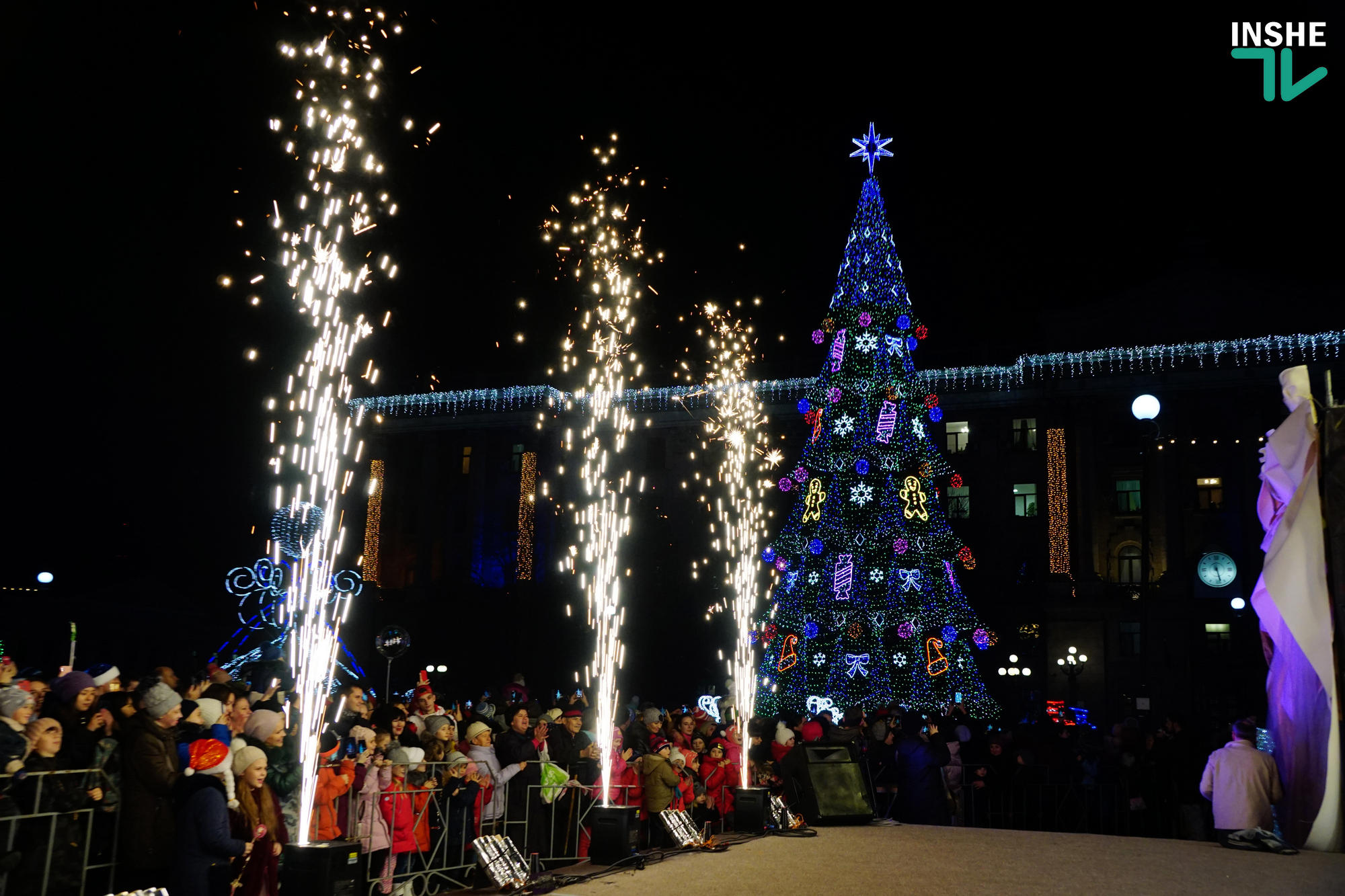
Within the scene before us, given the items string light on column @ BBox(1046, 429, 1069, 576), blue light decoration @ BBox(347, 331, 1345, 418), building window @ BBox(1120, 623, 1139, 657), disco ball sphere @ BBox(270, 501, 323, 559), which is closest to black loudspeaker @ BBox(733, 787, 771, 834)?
disco ball sphere @ BBox(270, 501, 323, 559)

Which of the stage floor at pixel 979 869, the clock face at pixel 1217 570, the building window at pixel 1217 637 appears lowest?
the stage floor at pixel 979 869

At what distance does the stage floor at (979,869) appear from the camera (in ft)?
33.4

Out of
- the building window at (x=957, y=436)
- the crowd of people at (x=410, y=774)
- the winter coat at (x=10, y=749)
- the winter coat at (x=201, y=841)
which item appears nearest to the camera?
the winter coat at (x=10, y=749)

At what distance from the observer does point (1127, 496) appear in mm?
53562

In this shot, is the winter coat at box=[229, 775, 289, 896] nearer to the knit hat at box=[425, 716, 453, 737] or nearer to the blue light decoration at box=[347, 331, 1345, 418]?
the knit hat at box=[425, 716, 453, 737]

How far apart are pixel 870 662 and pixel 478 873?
1786 cm

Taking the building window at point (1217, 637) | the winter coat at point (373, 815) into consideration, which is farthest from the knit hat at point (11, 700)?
the building window at point (1217, 637)

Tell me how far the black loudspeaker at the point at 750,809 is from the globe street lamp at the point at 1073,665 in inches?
1381

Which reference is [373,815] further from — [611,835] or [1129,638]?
[1129,638]

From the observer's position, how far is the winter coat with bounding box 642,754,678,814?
13250 millimetres

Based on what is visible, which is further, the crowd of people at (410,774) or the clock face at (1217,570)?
the clock face at (1217,570)

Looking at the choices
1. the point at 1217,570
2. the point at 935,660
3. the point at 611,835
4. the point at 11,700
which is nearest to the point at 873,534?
the point at 935,660

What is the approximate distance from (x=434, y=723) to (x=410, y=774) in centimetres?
102

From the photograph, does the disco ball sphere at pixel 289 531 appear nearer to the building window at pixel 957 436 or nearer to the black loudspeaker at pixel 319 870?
the black loudspeaker at pixel 319 870
